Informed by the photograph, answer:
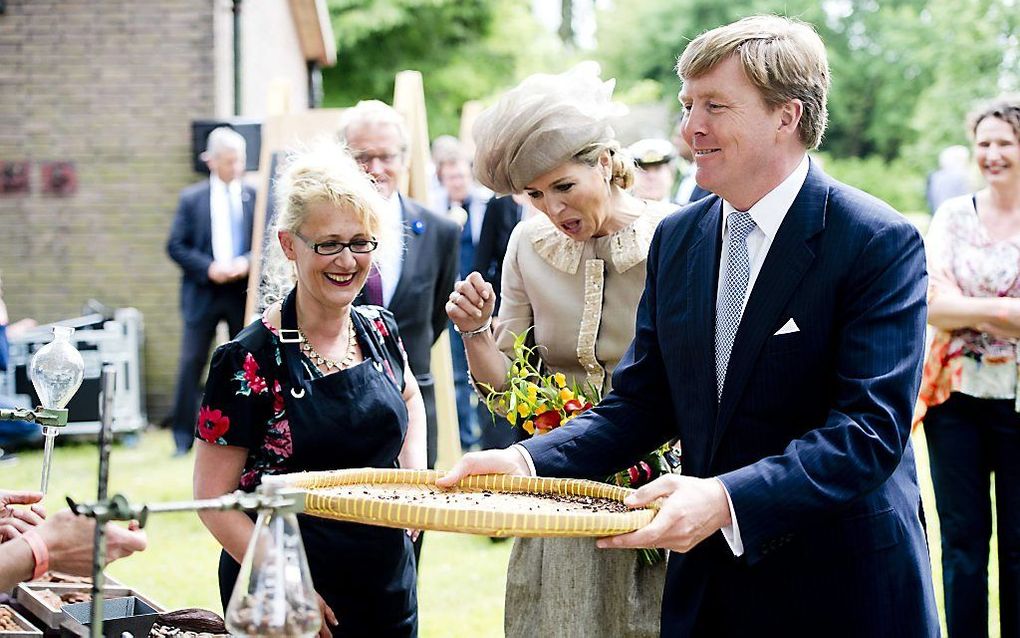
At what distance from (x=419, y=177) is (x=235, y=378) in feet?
13.3

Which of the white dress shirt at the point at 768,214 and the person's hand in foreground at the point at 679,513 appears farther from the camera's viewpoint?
the white dress shirt at the point at 768,214

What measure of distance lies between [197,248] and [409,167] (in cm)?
326

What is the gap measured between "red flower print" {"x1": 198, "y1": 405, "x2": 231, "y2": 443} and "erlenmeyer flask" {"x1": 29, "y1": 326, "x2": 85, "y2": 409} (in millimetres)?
325

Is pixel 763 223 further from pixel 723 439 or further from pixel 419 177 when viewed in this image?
pixel 419 177

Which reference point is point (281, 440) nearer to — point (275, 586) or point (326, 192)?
point (326, 192)

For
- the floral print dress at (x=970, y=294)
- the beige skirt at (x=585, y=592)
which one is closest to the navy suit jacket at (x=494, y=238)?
the floral print dress at (x=970, y=294)

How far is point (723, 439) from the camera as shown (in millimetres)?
2641

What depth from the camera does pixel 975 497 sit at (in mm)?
4773

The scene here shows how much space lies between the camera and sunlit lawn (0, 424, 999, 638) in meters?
5.76

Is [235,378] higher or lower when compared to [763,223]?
lower

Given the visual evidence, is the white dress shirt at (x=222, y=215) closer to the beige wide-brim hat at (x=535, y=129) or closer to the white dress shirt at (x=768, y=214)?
the beige wide-brim hat at (x=535, y=129)

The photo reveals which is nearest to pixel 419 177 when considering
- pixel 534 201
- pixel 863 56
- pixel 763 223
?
pixel 534 201

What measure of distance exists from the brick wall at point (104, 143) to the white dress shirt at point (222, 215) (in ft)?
6.25

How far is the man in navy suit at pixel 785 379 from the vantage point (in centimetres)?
245
